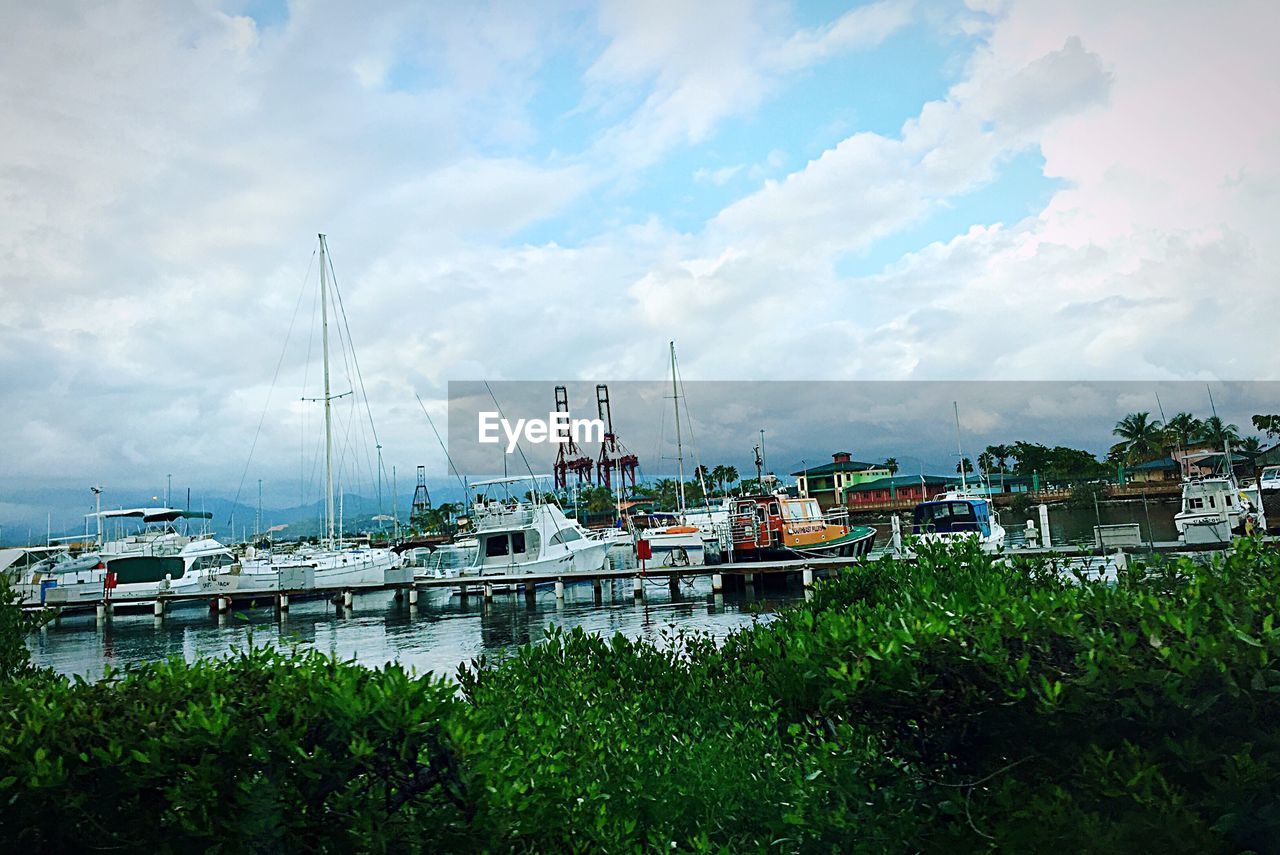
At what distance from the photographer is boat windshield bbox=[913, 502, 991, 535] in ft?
134

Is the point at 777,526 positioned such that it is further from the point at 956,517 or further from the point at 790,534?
the point at 956,517

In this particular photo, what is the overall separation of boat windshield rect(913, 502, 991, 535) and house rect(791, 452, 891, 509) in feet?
228

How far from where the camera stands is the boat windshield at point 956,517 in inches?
1613

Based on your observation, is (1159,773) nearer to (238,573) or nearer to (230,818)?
(230,818)

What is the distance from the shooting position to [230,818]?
12.0 feet

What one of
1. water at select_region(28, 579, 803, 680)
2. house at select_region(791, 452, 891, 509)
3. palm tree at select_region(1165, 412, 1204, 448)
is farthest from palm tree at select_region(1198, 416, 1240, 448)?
water at select_region(28, 579, 803, 680)

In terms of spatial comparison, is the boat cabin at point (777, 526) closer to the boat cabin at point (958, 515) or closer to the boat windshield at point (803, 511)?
the boat windshield at point (803, 511)

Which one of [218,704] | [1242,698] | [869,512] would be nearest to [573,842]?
[218,704]

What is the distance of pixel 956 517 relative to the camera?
41.6 meters

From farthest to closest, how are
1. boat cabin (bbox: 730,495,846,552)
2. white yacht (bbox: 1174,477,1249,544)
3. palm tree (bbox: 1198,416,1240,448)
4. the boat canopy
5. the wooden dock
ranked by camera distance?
palm tree (bbox: 1198,416,1240,448) < the boat canopy < boat cabin (bbox: 730,495,846,552) < the wooden dock < white yacht (bbox: 1174,477,1249,544)

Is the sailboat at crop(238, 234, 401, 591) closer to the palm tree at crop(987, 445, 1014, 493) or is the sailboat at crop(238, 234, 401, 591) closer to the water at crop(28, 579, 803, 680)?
the water at crop(28, 579, 803, 680)

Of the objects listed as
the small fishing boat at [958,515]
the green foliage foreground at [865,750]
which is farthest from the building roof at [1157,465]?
the green foliage foreground at [865,750]

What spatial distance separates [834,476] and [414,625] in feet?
290

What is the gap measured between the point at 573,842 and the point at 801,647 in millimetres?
1566
